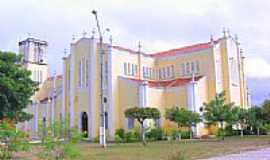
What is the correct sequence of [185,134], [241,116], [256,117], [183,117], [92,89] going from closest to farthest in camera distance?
[183,117], [241,116], [185,134], [256,117], [92,89]

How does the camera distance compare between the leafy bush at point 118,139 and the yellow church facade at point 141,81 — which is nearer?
the leafy bush at point 118,139

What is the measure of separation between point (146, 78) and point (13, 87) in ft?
85.0

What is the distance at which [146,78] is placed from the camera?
171 feet

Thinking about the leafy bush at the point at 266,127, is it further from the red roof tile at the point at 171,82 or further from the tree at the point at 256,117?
the red roof tile at the point at 171,82

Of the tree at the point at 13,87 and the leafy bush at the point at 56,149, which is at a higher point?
the tree at the point at 13,87

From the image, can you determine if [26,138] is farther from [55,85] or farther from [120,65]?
[55,85]

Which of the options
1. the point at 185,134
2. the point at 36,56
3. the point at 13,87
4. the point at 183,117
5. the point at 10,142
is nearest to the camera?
the point at 10,142

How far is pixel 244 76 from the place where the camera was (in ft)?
181

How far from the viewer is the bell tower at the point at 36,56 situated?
211 ft

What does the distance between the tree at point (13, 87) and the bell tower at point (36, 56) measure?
33.9 meters

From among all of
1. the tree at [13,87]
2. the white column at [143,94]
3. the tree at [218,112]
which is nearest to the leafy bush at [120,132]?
the white column at [143,94]

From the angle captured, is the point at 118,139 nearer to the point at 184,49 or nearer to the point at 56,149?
the point at 184,49

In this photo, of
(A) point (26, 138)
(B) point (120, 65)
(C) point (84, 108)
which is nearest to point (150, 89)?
(B) point (120, 65)

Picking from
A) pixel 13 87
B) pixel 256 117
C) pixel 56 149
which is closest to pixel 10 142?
pixel 56 149
